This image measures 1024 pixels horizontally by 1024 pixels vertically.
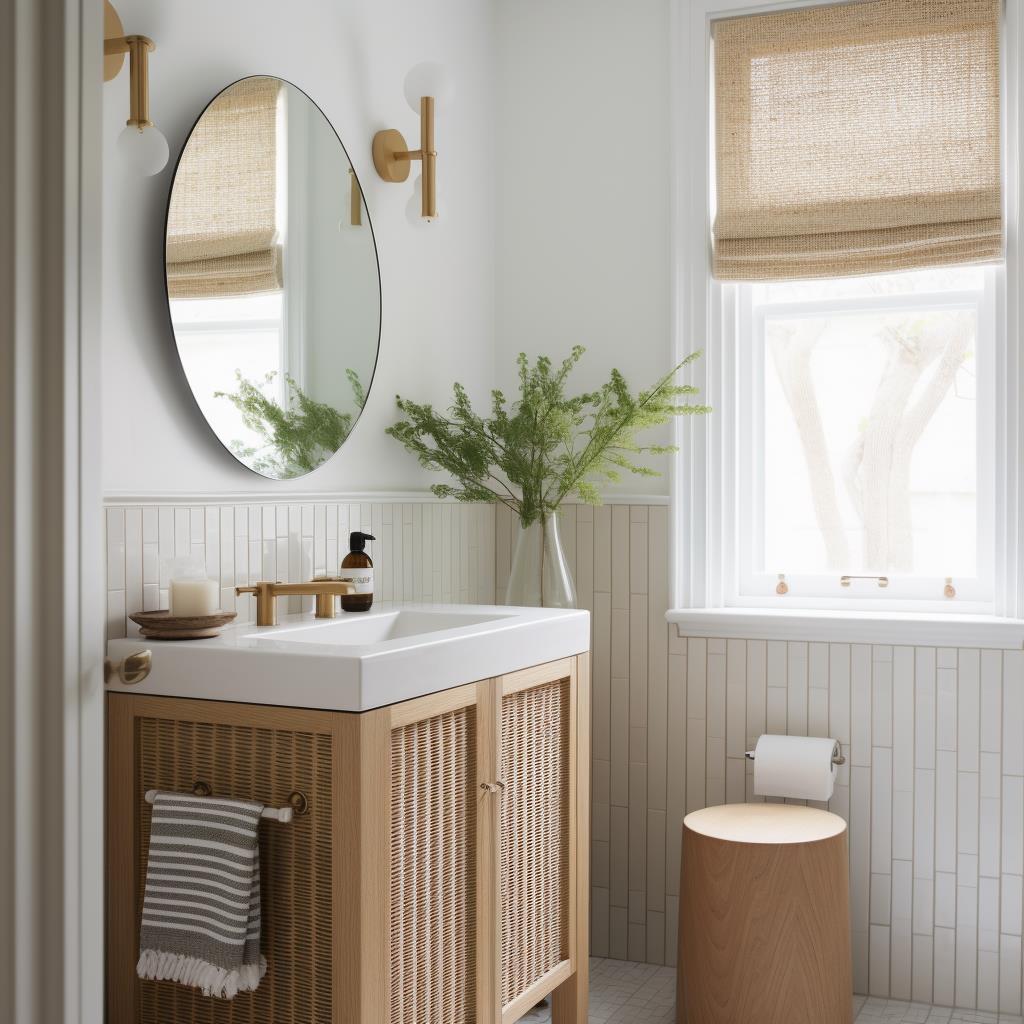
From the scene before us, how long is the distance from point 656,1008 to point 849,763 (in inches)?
28.2

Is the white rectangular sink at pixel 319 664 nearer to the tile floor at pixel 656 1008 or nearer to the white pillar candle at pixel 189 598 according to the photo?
the white pillar candle at pixel 189 598

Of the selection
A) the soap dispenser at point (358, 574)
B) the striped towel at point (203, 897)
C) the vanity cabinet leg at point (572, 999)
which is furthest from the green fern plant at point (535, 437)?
the striped towel at point (203, 897)

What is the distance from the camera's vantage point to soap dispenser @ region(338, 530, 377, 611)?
2.18 metres

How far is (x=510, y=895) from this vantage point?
2020 mm

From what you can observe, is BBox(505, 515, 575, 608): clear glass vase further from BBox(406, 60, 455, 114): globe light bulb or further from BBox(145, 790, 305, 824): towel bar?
BBox(145, 790, 305, 824): towel bar

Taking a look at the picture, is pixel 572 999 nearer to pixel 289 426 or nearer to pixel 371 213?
pixel 289 426

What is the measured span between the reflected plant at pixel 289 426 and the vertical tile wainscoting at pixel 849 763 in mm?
871

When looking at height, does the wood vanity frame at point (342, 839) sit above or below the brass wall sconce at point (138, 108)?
below

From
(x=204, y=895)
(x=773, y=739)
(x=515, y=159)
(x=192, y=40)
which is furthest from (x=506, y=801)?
(x=515, y=159)

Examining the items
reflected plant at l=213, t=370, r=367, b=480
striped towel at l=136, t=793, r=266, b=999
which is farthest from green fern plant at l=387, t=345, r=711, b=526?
striped towel at l=136, t=793, r=266, b=999

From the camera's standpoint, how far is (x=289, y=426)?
213 cm

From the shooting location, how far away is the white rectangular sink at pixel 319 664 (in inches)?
60.2

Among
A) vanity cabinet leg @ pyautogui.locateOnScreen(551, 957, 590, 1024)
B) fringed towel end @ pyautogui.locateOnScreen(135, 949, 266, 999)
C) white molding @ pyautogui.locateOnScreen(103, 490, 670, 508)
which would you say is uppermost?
white molding @ pyautogui.locateOnScreen(103, 490, 670, 508)

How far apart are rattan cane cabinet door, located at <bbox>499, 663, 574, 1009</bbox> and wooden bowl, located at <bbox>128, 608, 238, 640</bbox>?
1.67 feet
